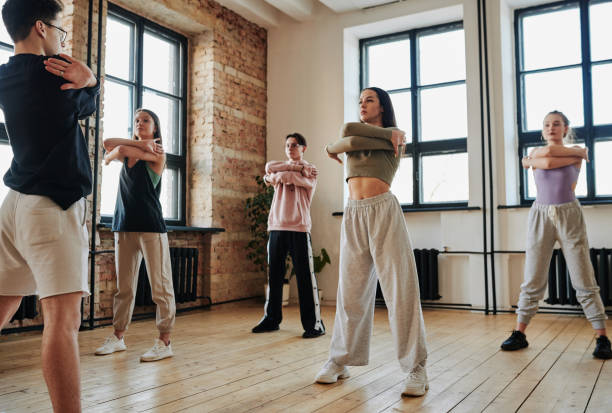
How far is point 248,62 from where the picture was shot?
20.8ft

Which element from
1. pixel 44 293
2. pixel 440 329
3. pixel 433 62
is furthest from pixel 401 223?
pixel 433 62

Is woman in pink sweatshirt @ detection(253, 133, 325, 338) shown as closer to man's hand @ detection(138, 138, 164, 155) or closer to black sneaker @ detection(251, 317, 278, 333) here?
black sneaker @ detection(251, 317, 278, 333)

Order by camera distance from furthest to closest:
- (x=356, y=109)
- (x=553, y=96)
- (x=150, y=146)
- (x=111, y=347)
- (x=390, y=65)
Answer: (x=356, y=109), (x=390, y=65), (x=553, y=96), (x=111, y=347), (x=150, y=146)

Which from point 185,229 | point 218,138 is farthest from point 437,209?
point 185,229

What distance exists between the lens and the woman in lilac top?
10.4 ft

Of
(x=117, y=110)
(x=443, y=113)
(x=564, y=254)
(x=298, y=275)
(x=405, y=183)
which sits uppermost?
(x=443, y=113)

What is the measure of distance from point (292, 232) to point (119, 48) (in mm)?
2654

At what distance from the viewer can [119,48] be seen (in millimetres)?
5094

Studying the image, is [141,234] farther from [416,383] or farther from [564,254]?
[564,254]

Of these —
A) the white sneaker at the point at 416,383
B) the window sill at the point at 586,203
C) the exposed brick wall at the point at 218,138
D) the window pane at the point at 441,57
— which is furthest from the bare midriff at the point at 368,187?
the window pane at the point at 441,57

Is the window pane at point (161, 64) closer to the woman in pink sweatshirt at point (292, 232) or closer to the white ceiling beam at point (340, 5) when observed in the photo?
the white ceiling beam at point (340, 5)

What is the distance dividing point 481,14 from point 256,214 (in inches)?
126

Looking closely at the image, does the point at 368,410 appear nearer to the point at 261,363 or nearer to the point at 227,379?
the point at 227,379

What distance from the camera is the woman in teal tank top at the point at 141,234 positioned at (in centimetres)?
309
